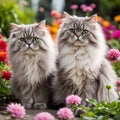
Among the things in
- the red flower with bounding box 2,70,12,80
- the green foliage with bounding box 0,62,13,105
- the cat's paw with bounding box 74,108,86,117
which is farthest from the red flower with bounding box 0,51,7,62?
the cat's paw with bounding box 74,108,86,117

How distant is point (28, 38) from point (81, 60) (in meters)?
0.71

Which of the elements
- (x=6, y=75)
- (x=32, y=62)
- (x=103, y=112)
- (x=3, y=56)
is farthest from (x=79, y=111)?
(x=3, y=56)

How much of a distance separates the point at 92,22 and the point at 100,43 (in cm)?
28

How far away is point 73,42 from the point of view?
5.50m

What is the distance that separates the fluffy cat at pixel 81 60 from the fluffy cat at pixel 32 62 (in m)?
0.18

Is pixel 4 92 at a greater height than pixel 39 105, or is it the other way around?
pixel 4 92

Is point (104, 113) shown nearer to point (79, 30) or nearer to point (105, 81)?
point (105, 81)

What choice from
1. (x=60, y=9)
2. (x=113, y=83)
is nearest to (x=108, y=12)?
(x=60, y=9)

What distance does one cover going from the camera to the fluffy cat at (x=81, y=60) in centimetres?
555

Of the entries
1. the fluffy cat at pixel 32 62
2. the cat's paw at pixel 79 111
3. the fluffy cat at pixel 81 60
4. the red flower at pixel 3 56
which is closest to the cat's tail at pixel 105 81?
the fluffy cat at pixel 81 60

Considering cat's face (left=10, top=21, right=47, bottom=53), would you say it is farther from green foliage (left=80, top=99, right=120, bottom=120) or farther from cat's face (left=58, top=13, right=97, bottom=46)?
green foliage (left=80, top=99, right=120, bottom=120)

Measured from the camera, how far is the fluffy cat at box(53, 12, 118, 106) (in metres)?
5.55

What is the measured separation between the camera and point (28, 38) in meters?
5.64

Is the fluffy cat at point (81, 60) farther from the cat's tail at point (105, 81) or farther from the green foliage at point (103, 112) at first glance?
the green foliage at point (103, 112)
